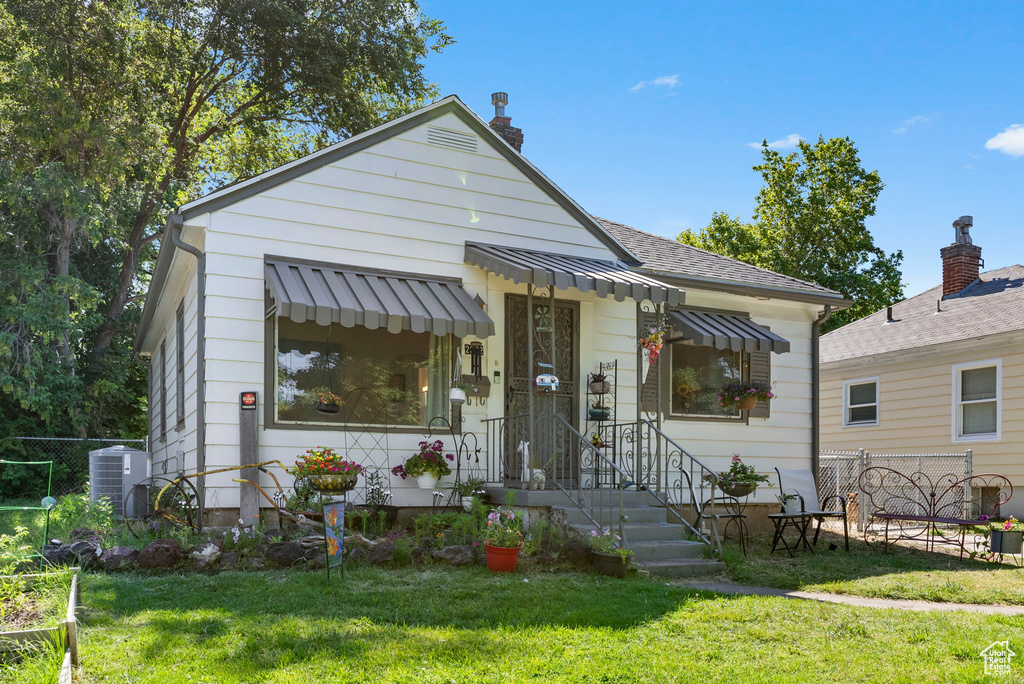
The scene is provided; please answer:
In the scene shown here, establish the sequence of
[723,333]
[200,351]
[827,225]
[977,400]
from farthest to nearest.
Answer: [827,225]
[977,400]
[723,333]
[200,351]

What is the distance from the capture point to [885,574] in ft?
25.9

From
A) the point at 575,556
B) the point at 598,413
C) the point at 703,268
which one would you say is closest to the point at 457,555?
the point at 575,556

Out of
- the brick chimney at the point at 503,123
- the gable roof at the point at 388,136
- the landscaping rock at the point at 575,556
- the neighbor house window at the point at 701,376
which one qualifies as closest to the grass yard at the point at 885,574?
the landscaping rock at the point at 575,556

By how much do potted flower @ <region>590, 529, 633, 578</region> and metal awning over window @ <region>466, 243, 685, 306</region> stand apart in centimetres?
256

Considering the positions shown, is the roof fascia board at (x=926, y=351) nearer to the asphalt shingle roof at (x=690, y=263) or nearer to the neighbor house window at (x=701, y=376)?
the asphalt shingle roof at (x=690, y=263)

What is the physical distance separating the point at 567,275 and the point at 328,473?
312cm

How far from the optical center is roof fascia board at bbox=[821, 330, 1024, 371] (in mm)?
13984

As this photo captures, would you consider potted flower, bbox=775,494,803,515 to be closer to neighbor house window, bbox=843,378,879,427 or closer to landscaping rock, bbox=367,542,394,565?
landscaping rock, bbox=367,542,394,565

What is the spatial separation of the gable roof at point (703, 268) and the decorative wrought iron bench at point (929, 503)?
8.61ft

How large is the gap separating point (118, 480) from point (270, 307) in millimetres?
4889

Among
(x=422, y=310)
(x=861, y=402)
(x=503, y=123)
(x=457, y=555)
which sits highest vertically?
(x=503, y=123)

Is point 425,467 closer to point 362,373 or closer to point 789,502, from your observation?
point 362,373

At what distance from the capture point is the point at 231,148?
23.6 meters

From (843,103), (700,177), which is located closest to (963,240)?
(843,103)
